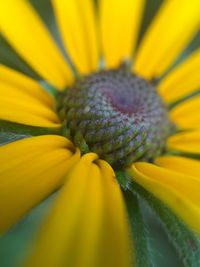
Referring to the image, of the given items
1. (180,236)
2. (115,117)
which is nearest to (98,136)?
(115,117)

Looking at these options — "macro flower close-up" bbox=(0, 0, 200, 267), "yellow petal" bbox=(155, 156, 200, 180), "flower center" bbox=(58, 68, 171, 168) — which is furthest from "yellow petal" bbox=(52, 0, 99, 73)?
"yellow petal" bbox=(155, 156, 200, 180)

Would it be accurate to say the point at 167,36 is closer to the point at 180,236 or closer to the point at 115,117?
the point at 115,117

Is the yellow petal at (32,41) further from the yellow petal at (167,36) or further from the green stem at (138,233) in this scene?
the green stem at (138,233)

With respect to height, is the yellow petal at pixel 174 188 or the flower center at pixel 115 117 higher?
the flower center at pixel 115 117

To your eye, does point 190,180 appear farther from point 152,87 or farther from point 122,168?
point 152,87

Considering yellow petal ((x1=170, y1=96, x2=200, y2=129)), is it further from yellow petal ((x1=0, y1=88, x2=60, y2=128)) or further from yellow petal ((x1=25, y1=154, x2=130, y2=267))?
yellow petal ((x1=25, y1=154, x2=130, y2=267))

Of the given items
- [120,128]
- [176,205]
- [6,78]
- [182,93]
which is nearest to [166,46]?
[182,93]

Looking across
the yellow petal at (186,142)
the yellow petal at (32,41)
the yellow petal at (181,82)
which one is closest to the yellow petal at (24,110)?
the yellow petal at (32,41)
